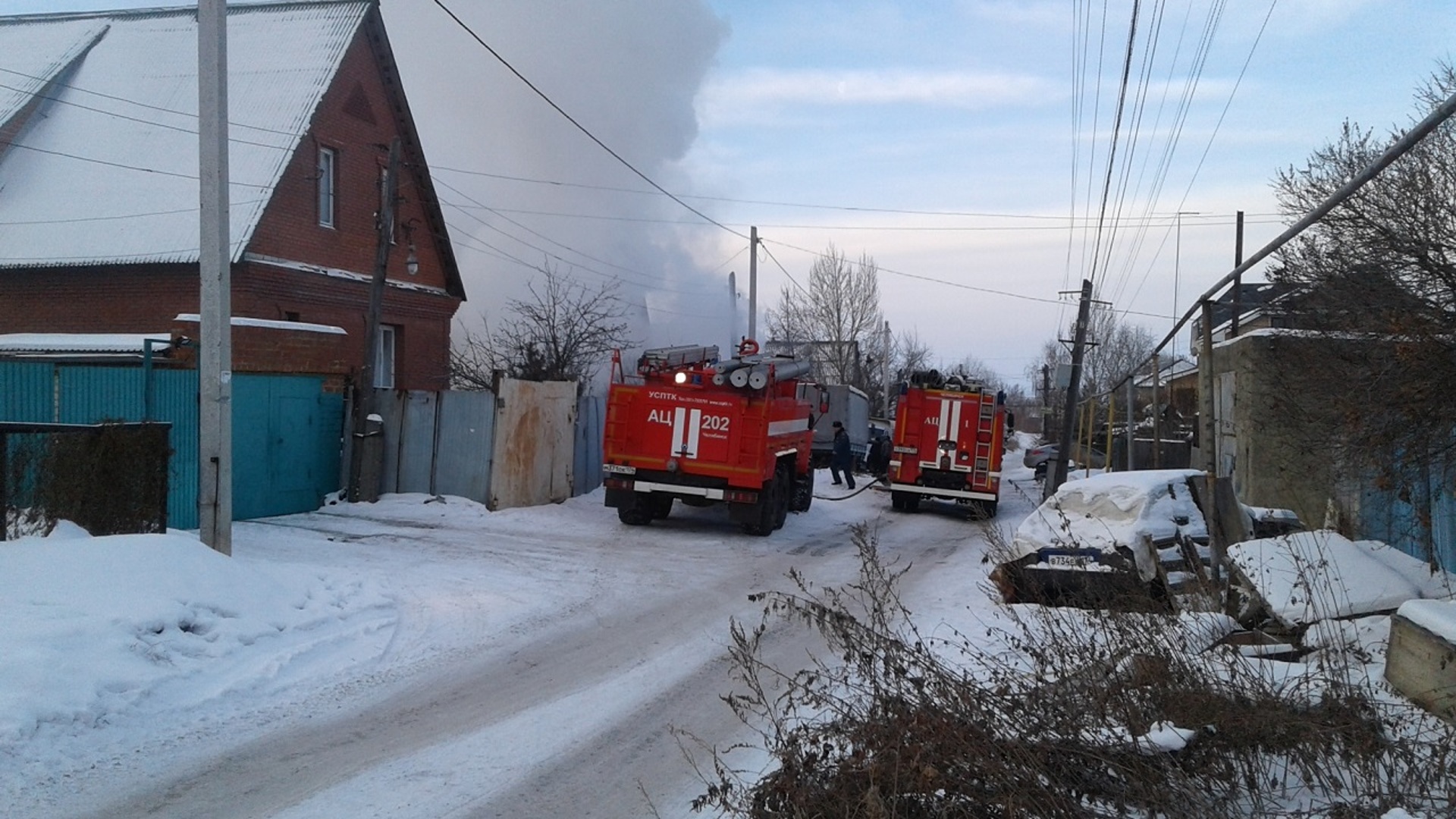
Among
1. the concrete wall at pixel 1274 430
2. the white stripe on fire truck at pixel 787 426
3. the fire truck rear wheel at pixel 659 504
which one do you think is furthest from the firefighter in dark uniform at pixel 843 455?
the concrete wall at pixel 1274 430

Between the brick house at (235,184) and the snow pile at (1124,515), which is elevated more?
the brick house at (235,184)

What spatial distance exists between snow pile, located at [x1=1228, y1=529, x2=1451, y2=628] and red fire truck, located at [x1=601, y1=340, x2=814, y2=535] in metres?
8.18

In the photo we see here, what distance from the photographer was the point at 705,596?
1119cm

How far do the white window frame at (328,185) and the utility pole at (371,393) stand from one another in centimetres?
557

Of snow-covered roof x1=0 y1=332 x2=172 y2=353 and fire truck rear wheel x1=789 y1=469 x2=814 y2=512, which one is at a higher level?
snow-covered roof x1=0 y1=332 x2=172 y2=353

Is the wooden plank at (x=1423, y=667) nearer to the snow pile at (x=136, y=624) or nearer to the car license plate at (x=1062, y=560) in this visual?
the car license plate at (x=1062, y=560)

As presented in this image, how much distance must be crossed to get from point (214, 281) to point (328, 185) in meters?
13.5

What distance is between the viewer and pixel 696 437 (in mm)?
15828

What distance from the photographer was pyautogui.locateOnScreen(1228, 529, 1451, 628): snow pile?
6887 mm

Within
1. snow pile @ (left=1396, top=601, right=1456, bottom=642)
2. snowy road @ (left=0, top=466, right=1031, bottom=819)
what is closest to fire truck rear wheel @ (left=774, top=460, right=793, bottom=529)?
snowy road @ (left=0, top=466, right=1031, bottom=819)

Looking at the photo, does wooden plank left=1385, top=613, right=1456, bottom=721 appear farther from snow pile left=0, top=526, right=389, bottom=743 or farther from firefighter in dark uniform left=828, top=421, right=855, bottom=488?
firefighter in dark uniform left=828, top=421, right=855, bottom=488

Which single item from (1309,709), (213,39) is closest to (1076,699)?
(1309,709)

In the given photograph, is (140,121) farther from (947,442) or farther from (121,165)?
(947,442)

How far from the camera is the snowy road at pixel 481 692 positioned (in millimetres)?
5391
